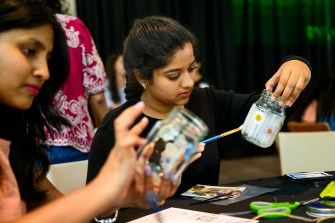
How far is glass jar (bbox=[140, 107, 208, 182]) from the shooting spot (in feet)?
2.96

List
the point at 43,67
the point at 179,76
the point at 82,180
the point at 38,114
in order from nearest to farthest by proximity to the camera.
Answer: the point at 43,67 < the point at 38,114 < the point at 179,76 < the point at 82,180

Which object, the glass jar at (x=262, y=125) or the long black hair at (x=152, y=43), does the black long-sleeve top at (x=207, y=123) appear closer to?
the long black hair at (x=152, y=43)

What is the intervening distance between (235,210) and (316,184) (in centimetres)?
37

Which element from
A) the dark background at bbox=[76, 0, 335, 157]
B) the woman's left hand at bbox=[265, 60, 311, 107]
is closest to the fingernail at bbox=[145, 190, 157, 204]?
the woman's left hand at bbox=[265, 60, 311, 107]

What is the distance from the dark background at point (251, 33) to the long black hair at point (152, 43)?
3.28 meters

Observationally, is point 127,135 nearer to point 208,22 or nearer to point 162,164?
point 162,164

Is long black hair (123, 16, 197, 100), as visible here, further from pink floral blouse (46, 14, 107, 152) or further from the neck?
pink floral blouse (46, 14, 107, 152)

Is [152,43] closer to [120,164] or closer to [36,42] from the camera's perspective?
[36,42]

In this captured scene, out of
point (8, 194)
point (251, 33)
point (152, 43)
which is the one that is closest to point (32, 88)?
point (8, 194)

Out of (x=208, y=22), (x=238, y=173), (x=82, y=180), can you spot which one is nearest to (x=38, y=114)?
(x=82, y=180)

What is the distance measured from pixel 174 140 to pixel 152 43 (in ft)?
3.00

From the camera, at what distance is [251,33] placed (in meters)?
5.74

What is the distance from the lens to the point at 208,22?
555cm

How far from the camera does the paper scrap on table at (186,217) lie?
3.88 ft
